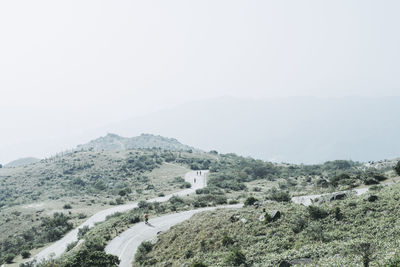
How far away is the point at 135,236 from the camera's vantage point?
102ft

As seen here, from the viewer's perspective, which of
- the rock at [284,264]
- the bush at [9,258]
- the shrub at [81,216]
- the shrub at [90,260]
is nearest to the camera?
the rock at [284,264]

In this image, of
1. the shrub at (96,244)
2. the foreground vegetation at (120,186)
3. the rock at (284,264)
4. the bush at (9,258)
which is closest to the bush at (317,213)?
the rock at (284,264)

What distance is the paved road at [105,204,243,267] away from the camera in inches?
1053

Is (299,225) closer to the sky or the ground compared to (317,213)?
closer to the ground

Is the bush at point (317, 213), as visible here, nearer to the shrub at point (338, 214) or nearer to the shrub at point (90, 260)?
the shrub at point (338, 214)

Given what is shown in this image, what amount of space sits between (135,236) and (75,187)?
5923cm

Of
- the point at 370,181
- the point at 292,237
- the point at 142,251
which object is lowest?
the point at 142,251

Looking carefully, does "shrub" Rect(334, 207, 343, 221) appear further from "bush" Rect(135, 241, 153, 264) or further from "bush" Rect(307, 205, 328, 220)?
"bush" Rect(135, 241, 153, 264)

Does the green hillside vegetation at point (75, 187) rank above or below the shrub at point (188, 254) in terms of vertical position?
below

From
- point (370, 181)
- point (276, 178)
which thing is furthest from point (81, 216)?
point (276, 178)

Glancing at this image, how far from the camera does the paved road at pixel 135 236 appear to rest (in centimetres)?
2675

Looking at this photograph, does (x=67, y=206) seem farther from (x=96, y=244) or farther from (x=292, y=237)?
(x=292, y=237)

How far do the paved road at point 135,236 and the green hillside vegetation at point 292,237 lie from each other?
1641 mm

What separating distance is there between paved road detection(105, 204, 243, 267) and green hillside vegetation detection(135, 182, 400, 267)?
64.6 inches
